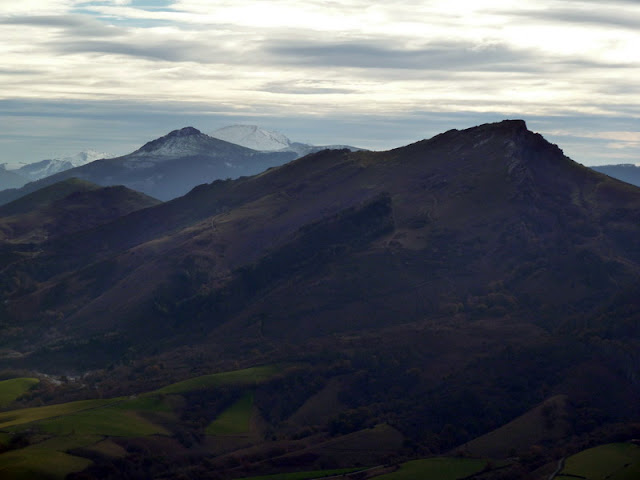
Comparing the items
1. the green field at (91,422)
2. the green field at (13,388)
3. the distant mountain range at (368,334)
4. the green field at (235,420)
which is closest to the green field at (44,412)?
the green field at (91,422)

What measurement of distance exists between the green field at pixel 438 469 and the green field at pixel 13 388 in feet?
192

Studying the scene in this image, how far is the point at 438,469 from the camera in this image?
96500 millimetres

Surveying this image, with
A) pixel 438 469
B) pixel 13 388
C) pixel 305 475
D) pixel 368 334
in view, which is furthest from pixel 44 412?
pixel 368 334

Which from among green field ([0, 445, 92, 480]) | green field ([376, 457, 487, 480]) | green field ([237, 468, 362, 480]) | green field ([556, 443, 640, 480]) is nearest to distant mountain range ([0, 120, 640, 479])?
green field ([0, 445, 92, 480])

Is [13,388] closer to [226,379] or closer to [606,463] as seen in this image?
[226,379]

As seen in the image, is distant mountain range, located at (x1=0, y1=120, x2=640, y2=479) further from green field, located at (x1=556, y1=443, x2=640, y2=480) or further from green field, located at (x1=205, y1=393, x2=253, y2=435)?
green field, located at (x1=556, y1=443, x2=640, y2=480)

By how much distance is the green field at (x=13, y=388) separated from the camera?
129625mm

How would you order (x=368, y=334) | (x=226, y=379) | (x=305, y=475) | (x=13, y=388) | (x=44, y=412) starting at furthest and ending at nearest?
(x=368, y=334), (x=13, y=388), (x=226, y=379), (x=44, y=412), (x=305, y=475)

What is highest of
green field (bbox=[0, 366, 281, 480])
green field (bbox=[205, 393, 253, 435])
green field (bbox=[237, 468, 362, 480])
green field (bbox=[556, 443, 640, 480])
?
green field (bbox=[556, 443, 640, 480])

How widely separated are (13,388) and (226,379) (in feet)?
103

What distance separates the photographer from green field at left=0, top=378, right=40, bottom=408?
425 ft

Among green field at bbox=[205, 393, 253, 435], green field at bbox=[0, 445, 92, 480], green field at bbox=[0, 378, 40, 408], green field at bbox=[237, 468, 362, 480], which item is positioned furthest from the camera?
green field at bbox=[0, 378, 40, 408]

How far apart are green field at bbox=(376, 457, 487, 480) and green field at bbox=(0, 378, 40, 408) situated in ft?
192

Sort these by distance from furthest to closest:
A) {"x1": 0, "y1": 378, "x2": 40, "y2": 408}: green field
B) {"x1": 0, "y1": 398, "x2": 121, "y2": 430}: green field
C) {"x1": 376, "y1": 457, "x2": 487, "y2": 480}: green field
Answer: {"x1": 0, "y1": 378, "x2": 40, "y2": 408}: green field
{"x1": 0, "y1": 398, "x2": 121, "y2": 430}: green field
{"x1": 376, "y1": 457, "x2": 487, "y2": 480}: green field
